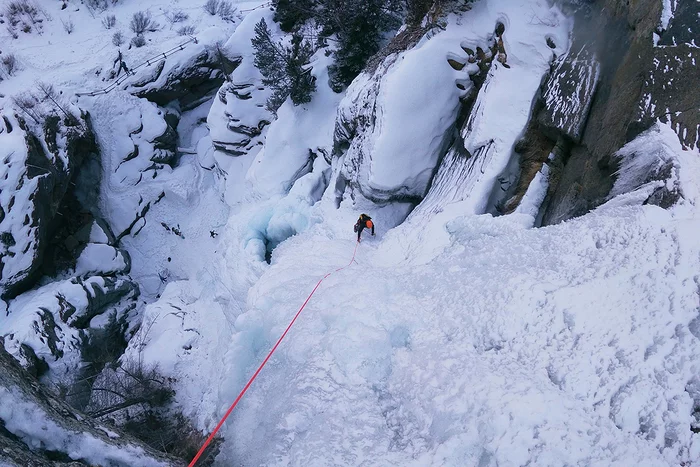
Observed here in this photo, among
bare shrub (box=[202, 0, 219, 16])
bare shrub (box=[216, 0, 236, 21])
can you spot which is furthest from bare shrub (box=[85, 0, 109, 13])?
bare shrub (box=[216, 0, 236, 21])

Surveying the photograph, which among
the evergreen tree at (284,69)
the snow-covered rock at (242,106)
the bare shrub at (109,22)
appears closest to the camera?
the evergreen tree at (284,69)

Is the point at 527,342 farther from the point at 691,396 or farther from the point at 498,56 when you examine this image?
the point at 498,56

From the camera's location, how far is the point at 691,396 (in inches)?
152

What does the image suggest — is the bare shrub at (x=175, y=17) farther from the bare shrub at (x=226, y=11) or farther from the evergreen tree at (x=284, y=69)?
the evergreen tree at (x=284, y=69)

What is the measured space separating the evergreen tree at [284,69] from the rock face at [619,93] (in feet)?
25.3

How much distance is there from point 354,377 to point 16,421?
3.63m

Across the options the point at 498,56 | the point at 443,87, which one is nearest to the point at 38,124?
the point at 443,87

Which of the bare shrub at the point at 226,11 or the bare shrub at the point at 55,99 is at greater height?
the bare shrub at the point at 226,11

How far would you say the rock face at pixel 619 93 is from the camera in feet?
17.8

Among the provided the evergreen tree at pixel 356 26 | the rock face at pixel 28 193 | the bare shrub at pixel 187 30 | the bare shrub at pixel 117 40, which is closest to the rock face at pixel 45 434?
the evergreen tree at pixel 356 26

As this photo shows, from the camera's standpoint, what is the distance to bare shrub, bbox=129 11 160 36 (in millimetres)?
18781

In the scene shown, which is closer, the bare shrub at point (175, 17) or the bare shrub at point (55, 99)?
the bare shrub at point (55, 99)

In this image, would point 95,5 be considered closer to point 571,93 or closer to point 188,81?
point 188,81

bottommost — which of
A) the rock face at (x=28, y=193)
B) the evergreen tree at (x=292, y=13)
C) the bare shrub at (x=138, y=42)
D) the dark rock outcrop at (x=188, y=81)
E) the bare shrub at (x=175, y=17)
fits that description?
the rock face at (x=28, y=193)
